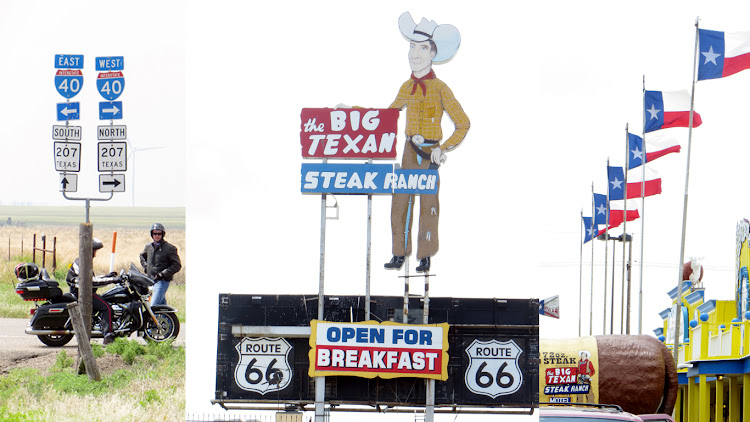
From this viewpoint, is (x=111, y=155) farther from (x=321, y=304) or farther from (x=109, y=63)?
(x=321, y=304)

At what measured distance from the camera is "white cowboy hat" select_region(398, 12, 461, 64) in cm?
1655

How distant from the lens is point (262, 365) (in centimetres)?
→ 1759

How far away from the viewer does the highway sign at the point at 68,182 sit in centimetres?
1593

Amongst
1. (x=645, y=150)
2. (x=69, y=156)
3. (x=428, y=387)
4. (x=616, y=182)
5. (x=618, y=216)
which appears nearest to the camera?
(x=69, y=156)

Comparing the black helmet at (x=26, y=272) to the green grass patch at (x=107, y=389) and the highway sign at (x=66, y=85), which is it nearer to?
the green grass patch at (x=107, y=389)

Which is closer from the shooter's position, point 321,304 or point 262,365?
point 321,304

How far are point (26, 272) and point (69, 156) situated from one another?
1.87 metres

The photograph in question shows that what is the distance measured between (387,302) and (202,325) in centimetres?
318

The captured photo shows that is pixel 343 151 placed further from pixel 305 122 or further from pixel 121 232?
pixel 121 232

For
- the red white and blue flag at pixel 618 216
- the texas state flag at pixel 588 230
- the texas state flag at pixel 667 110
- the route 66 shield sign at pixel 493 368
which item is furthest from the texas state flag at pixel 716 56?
the texas state flag at pixel 588 230

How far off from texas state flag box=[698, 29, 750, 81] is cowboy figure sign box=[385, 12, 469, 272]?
26.6ft

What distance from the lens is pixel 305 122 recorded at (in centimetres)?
1647

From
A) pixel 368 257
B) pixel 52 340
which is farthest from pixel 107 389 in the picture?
pixel 368 257

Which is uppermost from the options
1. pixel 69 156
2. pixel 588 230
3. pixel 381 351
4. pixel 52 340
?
pixel 69 156
